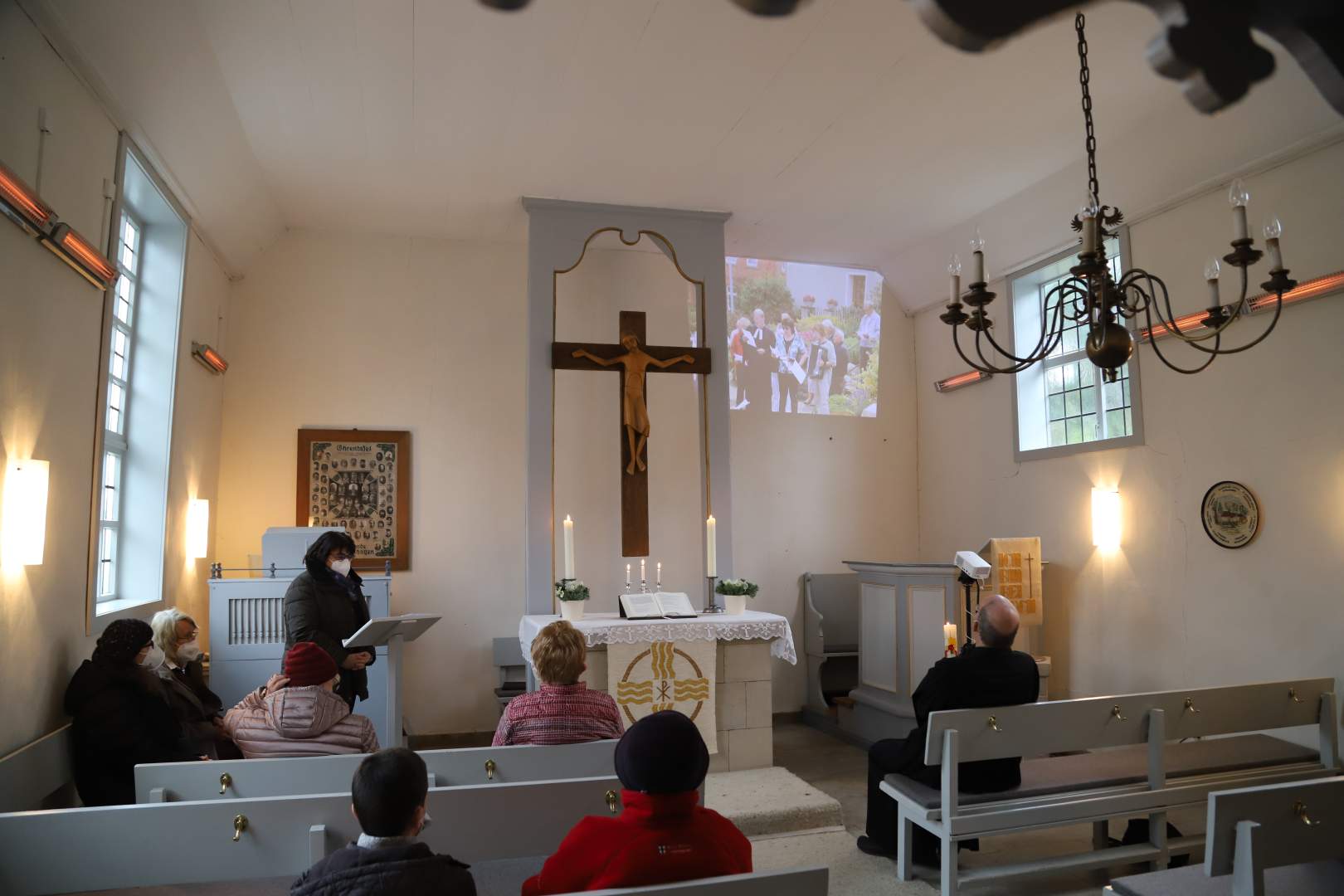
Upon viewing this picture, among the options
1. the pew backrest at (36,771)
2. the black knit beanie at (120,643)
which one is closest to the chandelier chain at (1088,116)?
the black knit beanie at (120,643)

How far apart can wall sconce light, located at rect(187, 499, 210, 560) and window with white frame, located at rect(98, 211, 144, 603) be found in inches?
23.6

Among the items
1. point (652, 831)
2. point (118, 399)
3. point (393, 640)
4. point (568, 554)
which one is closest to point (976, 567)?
point (568, 554)

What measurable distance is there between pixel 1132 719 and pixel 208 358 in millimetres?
5406

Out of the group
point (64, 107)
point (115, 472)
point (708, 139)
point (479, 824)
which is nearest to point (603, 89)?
point (708, 139)

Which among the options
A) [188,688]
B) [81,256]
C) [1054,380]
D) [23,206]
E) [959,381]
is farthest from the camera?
[959,381]

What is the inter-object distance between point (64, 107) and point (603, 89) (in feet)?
8.11

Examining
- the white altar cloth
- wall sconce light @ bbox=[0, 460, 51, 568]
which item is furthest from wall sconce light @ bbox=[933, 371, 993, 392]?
wall sconce light @ bbox=[0, 460, 51, 568]

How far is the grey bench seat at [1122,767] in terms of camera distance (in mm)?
3559

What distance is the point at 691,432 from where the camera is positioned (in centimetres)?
725

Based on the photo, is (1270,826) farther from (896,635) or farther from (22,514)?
(896,635)

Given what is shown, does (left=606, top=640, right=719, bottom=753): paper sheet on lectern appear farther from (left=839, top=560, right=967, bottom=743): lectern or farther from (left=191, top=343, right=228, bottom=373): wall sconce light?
(left=191, top=343, right=228, bottom=373): wall sconce light

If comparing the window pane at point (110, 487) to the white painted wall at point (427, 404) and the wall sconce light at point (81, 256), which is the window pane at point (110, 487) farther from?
the white painted wall at point (427, 404)

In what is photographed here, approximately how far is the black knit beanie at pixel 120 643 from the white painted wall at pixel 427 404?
3.08m

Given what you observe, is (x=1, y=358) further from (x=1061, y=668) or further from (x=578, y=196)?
(x=1061, y=668)
